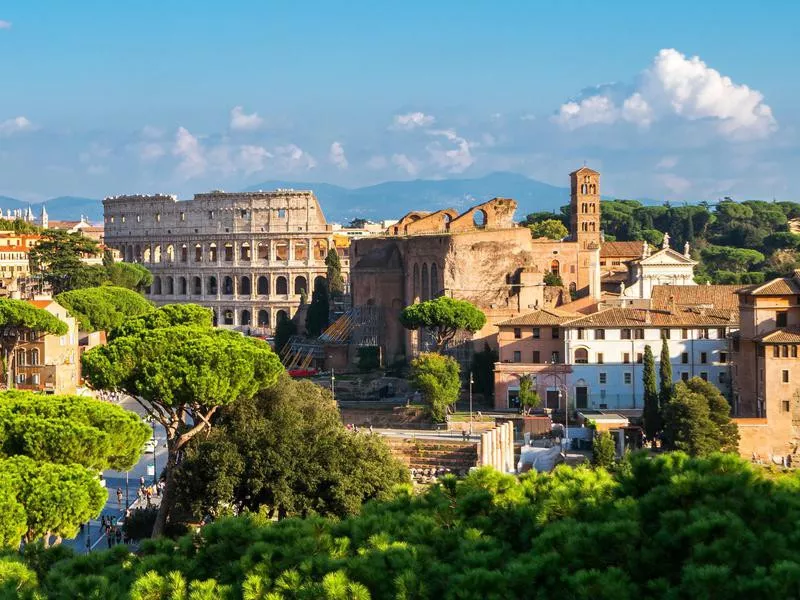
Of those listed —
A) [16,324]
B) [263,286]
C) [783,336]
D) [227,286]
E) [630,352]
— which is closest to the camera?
[783,336]

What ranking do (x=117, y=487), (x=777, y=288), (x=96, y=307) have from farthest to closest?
(x=96, y=307) → (x=777, y=288) → (x=117, y=487)

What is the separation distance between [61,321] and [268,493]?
1018 inches

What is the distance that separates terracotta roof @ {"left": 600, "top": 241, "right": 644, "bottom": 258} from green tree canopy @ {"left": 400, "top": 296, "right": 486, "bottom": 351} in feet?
84.8

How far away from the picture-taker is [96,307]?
6275cm

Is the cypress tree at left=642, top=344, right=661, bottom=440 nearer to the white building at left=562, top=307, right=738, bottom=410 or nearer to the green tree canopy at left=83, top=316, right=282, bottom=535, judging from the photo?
the white building at left=562, top=307, right=738, bottom=410

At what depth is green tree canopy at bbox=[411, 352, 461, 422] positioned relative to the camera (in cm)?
4644

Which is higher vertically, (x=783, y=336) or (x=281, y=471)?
(x=783, y=336)

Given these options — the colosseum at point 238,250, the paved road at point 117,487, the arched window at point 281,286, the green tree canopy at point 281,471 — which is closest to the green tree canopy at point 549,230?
the colosseum at point 238,250

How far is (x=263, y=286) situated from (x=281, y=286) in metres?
1.42

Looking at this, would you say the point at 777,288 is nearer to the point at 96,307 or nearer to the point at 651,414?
the point at 651,414

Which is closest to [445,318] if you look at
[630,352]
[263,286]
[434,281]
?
[434,281]

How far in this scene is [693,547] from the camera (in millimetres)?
13461

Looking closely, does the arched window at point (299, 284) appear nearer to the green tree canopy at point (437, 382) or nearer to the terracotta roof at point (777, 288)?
the green tree canopy at point (437, 382)

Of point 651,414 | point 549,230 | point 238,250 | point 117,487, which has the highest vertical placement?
point 238,250
